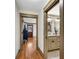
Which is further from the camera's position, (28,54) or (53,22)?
(53,22)

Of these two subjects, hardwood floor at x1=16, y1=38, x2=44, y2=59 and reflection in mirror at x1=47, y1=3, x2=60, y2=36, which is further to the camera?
reflection in mirror at x1=47, y1=3, x2=60, y2=36

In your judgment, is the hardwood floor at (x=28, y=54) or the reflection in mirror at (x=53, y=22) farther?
the reflection in mirror at (x=53, y=22)

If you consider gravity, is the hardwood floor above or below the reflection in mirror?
below

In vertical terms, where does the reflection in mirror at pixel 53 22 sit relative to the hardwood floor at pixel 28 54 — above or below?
above

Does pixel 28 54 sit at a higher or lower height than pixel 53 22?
lower
